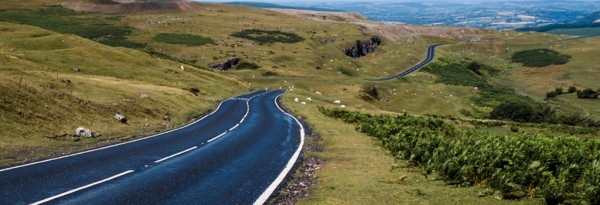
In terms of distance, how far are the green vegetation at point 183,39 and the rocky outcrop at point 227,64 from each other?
94.1ft

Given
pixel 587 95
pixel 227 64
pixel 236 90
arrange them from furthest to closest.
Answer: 1. pixel 227 64
2. pixel 587 95
3. pixel 236 90

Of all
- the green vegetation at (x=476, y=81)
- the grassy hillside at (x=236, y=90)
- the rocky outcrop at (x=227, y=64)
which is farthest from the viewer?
the rocky outcrop at (x=227, y=64)

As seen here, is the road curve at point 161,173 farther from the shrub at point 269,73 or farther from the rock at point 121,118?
the shrub at point 269,73

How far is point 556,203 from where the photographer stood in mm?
11875

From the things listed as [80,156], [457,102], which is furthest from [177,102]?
[457,102]

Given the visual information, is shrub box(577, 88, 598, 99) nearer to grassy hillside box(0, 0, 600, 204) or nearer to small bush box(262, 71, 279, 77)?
grassy hillside box(0, 0, 600, 204)

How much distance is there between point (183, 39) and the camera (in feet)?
586

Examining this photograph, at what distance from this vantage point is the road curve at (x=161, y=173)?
14203mm

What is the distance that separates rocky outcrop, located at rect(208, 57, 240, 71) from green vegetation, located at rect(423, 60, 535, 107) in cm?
6871

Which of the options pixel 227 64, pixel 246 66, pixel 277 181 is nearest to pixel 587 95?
pixel 246 66

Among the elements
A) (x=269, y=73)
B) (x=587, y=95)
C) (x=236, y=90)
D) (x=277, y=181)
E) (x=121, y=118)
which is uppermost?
(x=277, y=181)

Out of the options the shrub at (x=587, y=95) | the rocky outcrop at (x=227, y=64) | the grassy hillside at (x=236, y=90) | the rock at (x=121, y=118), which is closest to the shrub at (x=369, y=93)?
the grassy hillside at (x=236, y=90)

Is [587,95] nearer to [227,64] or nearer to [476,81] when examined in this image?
[476,81]

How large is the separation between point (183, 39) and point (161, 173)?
168 meters
